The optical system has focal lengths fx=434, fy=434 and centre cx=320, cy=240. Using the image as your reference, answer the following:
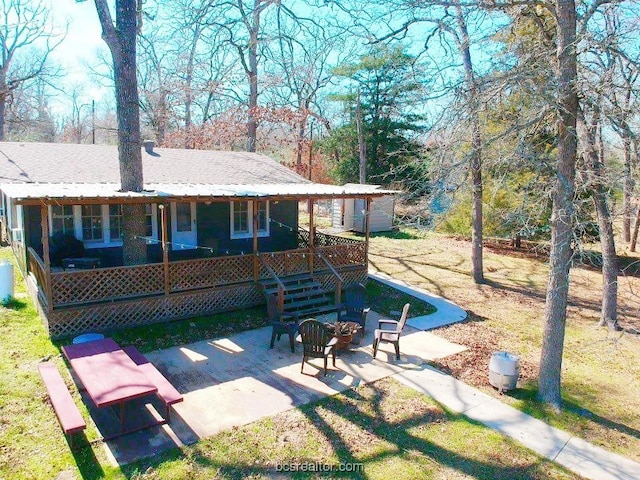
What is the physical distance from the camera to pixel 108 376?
5.68 metres

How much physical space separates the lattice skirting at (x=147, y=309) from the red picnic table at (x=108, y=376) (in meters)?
2.04

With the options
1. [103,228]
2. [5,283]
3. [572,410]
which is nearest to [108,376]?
[5,283]

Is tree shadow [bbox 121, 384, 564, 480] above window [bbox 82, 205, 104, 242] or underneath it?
underneath

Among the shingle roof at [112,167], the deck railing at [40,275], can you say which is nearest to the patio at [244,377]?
the deck railing at [40,275]

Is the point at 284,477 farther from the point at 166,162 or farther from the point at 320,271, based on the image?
the point at 166,162

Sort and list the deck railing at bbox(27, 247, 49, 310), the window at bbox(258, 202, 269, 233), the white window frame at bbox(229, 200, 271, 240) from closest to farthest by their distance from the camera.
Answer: the deck railing at bbox(27, 247, 49, 310) → the white window frame at bbox(229, 200, 271, 240) → the window at bbox(258, 202, 269, 233)

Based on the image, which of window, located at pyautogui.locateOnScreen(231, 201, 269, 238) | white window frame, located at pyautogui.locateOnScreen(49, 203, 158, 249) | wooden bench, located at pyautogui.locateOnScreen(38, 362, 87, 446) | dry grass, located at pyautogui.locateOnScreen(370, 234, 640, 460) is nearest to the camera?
wooden bench, located at pyautogui.locateOnScreen(38, 362, 87, 446)

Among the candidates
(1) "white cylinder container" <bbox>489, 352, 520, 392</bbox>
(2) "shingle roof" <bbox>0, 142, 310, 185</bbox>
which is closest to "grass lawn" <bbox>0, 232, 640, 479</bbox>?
(1) "white cylinder container" <bbox>489, 352, 520, 392</bbox>

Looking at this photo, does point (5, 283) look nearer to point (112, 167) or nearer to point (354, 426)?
point (112, 167)

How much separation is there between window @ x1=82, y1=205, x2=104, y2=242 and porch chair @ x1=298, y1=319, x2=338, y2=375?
6.83 metres

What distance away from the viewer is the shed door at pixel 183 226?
1212cm

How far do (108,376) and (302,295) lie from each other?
5464 mm

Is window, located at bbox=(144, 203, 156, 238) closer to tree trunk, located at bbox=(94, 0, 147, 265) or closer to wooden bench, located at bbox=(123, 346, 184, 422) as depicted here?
tree trunk, located at bbox=(94, 0, 147, 265)

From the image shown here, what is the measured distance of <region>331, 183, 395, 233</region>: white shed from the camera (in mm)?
23641
